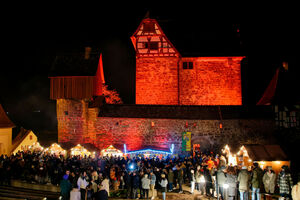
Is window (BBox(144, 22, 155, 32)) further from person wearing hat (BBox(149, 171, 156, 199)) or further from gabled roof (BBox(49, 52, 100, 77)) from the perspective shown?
person wearing hat (BBox(149, 171, 156, 199))

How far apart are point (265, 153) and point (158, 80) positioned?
14.7 meters

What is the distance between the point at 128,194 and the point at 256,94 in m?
29.8

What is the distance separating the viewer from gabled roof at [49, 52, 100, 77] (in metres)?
24.2

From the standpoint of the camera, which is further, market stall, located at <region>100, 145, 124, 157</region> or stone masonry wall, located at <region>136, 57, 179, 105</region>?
stone masonry wall, located at <region>136, 57, 179, 105</region>

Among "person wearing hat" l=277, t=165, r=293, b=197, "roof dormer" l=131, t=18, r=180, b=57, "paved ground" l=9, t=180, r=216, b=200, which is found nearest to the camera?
"person wearing hat" l=277, t=165, r=293, b=197

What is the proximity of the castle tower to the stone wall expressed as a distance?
19.5 feet

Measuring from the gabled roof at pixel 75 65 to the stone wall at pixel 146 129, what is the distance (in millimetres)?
2412

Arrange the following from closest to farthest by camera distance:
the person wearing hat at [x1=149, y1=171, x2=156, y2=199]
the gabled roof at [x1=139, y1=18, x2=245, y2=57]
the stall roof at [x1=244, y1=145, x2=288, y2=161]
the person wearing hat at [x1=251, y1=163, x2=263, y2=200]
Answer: the person wearing hat at [x1=251, y1=163, x2=263, y2=200]
the person wearing hat at [x1=149, y1=171, x2=156, y2=199]
the stall roof at [x1=244, y1=145, x2=288, y2=161]
the gabled roof at [x1=139, y1=18, x2=245, y2=57]

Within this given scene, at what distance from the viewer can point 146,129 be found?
22.8 metres

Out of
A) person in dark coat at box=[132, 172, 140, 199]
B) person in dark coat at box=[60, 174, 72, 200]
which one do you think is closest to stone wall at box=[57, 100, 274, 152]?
person in dark coat at box=[132, 172, 140, 199]

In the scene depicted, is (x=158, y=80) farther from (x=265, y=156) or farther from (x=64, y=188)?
(x=64, y=188)

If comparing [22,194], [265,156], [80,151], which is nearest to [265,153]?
[265,156]

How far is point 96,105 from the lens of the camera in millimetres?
23562

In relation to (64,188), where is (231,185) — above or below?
above
